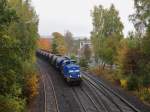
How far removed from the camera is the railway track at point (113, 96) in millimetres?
31375

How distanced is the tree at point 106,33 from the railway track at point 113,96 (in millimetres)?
11798

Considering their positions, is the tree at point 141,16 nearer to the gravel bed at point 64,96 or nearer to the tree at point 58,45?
the gravel bed at point 64,96

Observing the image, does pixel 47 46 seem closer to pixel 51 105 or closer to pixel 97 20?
pixel 97 20

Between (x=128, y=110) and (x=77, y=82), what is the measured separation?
46.0 ft

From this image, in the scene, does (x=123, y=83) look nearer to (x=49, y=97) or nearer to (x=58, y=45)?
(x=49, y=97)

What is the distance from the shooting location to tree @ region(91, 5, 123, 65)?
198 ft

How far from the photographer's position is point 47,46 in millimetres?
138500

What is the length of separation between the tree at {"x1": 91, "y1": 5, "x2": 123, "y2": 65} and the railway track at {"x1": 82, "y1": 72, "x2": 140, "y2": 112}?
11798 millimetres

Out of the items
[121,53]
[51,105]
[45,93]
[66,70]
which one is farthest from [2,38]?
[121,53]

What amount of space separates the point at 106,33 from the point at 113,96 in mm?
33641

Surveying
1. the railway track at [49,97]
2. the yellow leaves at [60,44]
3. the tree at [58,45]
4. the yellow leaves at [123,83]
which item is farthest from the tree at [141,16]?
the yellow leaves at [60,44]

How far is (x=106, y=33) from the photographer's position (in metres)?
69.3

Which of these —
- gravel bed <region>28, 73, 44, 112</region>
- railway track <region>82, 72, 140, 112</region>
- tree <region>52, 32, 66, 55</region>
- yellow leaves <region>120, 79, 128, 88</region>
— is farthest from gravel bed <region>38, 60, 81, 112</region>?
tree <region>52, 32, 66, 55</region>

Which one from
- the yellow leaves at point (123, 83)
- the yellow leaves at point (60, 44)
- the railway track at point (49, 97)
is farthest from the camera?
the yellow leaves at point (60, 44)
